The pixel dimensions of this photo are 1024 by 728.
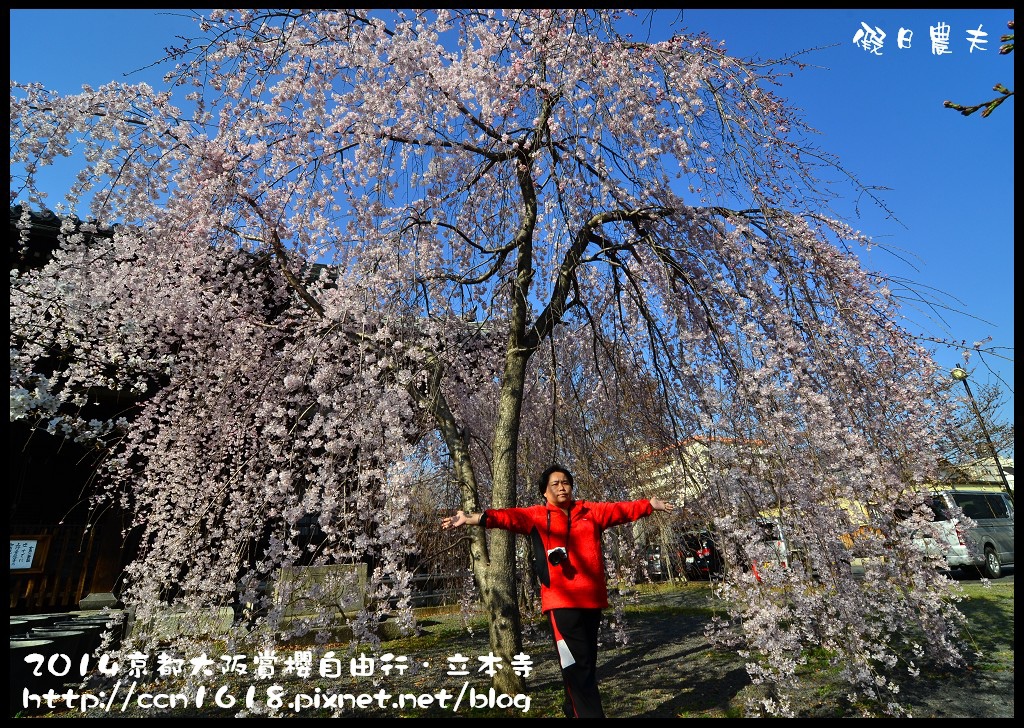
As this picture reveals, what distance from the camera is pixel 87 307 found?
6324 millimetres

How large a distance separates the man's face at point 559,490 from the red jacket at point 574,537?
6cm

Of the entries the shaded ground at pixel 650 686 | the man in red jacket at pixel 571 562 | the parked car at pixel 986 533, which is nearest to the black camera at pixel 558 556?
the man in red jacket at pixel 571 562

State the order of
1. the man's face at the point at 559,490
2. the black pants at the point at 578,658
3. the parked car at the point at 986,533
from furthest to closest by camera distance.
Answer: the parked car at the point at 986,533 < the man's face at the point at 559,490 < the black pants at the point at 578,658

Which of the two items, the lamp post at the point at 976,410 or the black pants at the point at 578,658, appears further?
the lamp post at the point at 976,410

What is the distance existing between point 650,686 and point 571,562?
320cm

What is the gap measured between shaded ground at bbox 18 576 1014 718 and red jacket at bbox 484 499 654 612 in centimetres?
196

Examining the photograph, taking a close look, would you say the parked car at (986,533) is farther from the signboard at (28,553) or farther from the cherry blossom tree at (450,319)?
the signboard at (28,553)

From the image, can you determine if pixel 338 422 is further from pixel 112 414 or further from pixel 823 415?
pixel 112 414

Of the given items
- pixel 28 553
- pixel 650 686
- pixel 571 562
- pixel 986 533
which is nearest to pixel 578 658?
pixel 571 562

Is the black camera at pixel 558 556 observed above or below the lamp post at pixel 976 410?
below

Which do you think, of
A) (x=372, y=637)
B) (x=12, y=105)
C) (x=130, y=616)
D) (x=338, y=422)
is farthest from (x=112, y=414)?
(x=372, y=637)

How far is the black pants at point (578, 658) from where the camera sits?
336cm

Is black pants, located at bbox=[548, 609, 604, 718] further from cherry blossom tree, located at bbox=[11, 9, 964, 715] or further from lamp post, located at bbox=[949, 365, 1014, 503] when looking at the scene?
lamp post, located at bbox=[949, 365, 1014, 503]

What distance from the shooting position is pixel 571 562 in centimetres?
358
